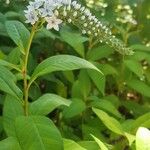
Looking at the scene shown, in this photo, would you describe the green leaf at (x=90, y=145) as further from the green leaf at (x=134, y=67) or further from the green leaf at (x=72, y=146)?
the green leaf at (x=134, y=67)

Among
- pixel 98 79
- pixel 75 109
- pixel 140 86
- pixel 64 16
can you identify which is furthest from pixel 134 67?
pixel 64 16

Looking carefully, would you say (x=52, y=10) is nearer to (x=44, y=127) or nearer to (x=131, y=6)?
(x=44, y=127)

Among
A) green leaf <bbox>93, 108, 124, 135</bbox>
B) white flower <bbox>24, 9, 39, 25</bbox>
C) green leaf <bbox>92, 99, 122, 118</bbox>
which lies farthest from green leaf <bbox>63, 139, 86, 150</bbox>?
green leaf <bbox>92, 99, 122, 118</bbox>

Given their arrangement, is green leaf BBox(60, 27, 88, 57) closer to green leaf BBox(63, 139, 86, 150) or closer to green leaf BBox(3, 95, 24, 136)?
green leaf BBox(3, 95, 24, 136)

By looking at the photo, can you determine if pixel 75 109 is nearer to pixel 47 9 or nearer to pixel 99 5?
pixel 47 9

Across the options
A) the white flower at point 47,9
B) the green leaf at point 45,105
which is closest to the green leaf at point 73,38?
the green leaf at point 45,105

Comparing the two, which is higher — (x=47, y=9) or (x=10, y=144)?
(x=47, y=9)

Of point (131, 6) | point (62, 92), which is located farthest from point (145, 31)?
point (62, 92)
